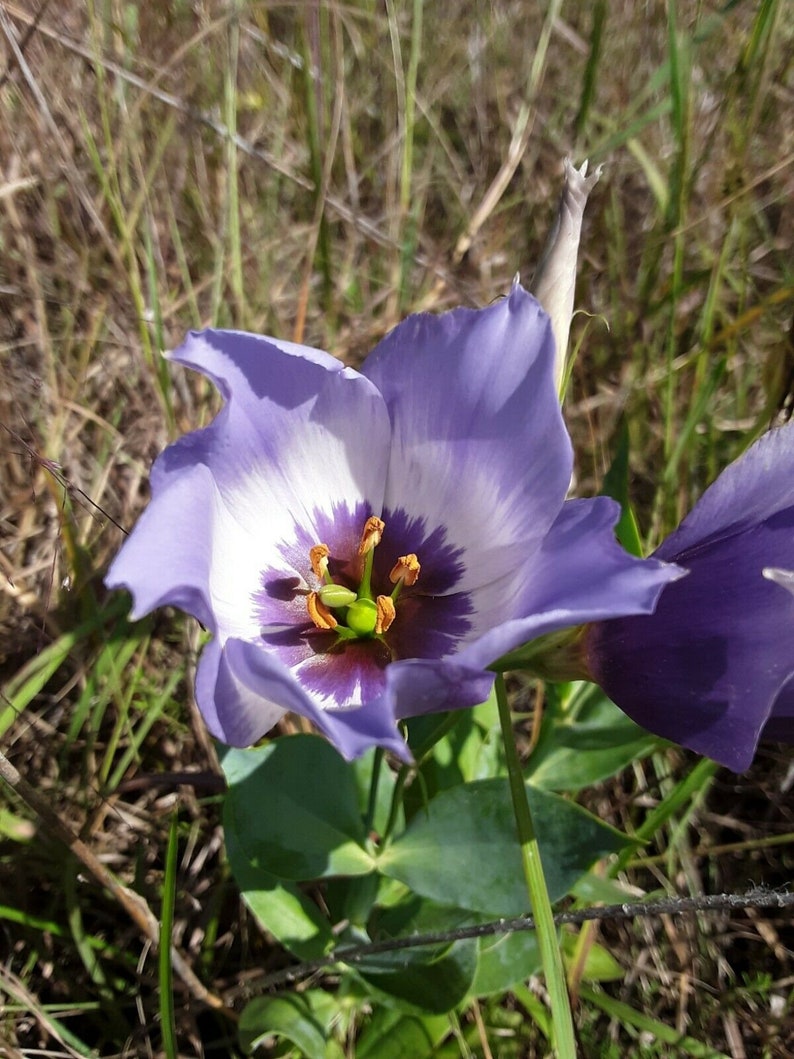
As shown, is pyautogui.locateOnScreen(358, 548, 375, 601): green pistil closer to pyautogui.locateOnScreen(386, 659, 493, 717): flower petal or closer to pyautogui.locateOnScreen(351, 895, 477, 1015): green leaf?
pyautogui.locateOnScreen(386, 659, 493, 717): flower petal

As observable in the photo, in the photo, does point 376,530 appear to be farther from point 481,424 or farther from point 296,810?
point 296,810

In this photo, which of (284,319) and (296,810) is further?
(284,319)

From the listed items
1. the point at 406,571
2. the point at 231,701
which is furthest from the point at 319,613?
the point at 231,701

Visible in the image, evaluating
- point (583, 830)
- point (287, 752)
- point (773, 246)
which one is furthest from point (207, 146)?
point (583, 830)

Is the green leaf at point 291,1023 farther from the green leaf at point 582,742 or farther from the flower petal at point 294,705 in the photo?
the flower petal at point 294,705

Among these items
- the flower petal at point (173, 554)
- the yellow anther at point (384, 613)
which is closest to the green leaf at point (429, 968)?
the yellow anther at point (384, 613)
